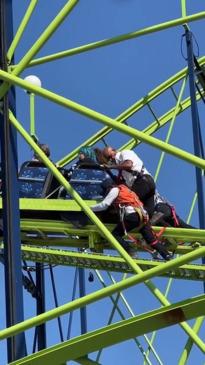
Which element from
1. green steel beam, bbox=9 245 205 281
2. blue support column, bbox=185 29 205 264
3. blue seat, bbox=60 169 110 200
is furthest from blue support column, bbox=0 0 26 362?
blue support column, bbox=185 29 205 264

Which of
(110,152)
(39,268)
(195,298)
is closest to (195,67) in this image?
(110,152)

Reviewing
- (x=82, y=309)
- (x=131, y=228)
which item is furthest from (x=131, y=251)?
Answer: (x=82, y=309)

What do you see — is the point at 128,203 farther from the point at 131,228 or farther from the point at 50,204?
the point at 50,204

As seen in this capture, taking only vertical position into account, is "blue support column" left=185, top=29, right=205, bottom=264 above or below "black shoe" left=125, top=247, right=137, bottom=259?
above

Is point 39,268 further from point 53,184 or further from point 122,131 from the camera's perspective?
point 122,131

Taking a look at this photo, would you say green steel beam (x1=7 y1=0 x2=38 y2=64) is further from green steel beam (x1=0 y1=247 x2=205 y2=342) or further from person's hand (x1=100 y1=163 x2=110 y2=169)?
green steel beam (x1=0 y1=247 x2=205 y2=342)

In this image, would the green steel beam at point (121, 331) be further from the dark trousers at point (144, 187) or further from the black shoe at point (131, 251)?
the dark trousers at point (144, 187)

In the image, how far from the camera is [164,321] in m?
4.81

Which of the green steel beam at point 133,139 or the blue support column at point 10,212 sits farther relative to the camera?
the green steel beam at point 133,139

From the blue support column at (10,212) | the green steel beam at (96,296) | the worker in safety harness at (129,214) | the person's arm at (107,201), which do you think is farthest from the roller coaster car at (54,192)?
the green steel beam at (96,296)

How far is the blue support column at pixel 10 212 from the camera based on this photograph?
5.77 metres

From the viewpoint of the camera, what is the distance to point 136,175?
7.39 metres

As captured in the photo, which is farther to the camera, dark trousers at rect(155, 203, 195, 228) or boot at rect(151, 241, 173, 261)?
dark trousers at rect(155, 203, 195, 228)

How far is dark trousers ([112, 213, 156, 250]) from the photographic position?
714 cm
